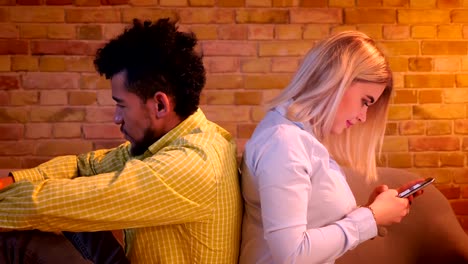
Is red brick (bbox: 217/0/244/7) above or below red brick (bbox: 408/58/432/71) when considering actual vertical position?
above

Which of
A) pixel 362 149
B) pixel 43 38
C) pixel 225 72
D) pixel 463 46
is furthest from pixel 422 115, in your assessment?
pixel 43 38

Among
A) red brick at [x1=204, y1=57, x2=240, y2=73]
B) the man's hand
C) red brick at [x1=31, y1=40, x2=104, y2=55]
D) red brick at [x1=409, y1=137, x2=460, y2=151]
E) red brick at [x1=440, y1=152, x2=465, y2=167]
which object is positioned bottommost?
red brick at [x1=440, y1=152, x2=465, y2=167]

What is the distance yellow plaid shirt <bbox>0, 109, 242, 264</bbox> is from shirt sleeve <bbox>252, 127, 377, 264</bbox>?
0.37 ft

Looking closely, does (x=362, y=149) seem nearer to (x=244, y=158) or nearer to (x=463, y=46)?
(x=244, y=158)

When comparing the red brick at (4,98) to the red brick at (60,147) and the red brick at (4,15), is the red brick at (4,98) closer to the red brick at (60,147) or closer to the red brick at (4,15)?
the red brick at (60,147)

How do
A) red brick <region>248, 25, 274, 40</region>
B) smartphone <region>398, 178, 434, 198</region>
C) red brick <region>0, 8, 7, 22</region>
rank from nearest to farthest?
smartphone <region>398, 178, 434, 198</region> → red brick <region>0, 8, 7, 22</region> → red brick <region>248, 25, 274, 40</region>

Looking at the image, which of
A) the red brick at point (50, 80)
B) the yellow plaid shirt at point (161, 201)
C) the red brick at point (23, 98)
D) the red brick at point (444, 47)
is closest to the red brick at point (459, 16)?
the red brick at point (444, 47)

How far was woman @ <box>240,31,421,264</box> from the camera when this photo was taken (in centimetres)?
142

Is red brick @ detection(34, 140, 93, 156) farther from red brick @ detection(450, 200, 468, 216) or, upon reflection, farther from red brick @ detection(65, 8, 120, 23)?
red brick @ detection(450, 200, 468, 216)

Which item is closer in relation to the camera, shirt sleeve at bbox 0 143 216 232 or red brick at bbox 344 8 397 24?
shirt sleeve at bbox 0 143 216 232

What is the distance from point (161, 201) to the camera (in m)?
1.36

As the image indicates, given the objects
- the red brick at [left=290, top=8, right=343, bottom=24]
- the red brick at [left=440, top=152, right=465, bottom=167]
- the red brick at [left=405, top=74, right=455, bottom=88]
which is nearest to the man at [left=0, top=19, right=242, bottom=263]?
the red brick at [left=290, top=8, right=343, bottom=24]

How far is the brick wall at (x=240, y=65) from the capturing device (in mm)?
2951

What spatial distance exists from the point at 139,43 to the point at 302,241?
24.7 inches
